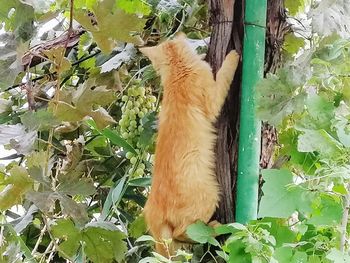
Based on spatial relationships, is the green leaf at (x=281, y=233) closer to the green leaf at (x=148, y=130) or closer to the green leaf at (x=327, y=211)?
the green leaf at (x=327, y=211)

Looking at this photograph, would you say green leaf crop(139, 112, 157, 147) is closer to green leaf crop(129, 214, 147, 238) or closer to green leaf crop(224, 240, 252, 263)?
green leaf crop(129, 214, 147, 238)

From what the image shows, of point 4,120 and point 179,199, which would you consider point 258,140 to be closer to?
point 179,199

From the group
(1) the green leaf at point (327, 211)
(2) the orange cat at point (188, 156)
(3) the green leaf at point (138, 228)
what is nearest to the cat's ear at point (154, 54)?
(2) the orange cat at point (188, 156)

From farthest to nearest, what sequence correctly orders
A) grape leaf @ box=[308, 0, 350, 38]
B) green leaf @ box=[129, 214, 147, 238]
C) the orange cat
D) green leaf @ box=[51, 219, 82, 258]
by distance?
green leaf @ box=[129, 214, 147, 238] → green leaf @ box=[51, 219, 82, 258] → the orange cat → grape leaf @ box=[308, 0, 350, 38]

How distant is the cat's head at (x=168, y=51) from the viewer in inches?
46.3

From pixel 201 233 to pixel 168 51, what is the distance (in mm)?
341

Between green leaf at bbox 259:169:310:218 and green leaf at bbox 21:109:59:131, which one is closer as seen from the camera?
green leaf at bbox 259:169:310:218

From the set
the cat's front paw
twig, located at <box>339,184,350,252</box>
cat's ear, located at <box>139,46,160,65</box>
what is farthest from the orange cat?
twig, located at <box>339,184,350,252</box>

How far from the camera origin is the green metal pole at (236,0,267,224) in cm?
100

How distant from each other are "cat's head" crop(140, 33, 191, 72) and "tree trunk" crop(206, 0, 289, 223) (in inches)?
5.1

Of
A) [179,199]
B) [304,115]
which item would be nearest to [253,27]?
[304,115]

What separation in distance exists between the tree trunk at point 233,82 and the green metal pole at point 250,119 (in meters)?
0.02

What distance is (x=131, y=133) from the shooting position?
1312 millimetres

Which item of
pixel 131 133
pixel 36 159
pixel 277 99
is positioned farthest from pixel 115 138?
pixel 277 99
